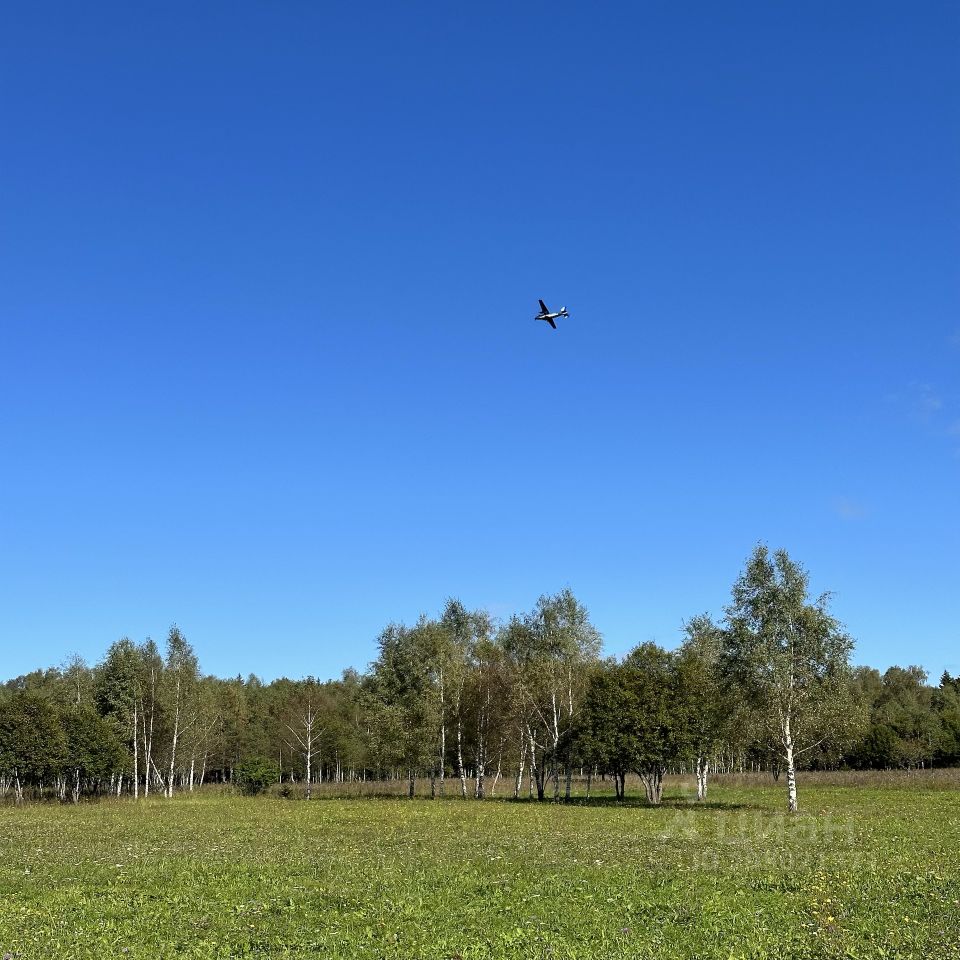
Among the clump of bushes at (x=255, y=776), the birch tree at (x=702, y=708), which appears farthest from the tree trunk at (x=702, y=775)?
the clump of bushes at (x=255, y=776)

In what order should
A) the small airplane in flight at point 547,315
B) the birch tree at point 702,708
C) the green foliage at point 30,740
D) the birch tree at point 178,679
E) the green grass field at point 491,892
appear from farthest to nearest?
the birch tree at point 178,679
the green foliage at point 30,740
the birch tree at point 702,708
the small airplane in flight at point 547,315
the green grass field at point 491,892

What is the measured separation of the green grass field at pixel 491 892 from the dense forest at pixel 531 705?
73.5ft

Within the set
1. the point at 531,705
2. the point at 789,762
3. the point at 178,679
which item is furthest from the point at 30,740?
the point at 789,762

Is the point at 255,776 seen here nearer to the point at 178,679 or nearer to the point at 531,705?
the point at 178,679

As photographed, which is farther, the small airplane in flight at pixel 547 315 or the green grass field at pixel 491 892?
the small airplane in flight at pixel 547 315

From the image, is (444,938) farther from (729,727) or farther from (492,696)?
(492,696)

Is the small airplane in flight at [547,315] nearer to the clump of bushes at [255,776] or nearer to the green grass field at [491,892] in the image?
the green grass field at [491,892]

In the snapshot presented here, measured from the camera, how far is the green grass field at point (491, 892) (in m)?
18.7

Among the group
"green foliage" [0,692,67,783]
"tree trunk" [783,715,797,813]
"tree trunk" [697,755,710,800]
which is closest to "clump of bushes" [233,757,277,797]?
"green foliage" [0,692,67,783]

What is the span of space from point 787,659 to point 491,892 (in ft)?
157

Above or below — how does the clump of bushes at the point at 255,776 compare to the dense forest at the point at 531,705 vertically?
below

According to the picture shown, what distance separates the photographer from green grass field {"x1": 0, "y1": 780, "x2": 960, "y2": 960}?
738 inches

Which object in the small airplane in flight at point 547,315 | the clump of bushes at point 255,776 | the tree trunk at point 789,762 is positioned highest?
the small airplane in flight at point 547,315

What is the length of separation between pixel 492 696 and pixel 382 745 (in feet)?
44.4
